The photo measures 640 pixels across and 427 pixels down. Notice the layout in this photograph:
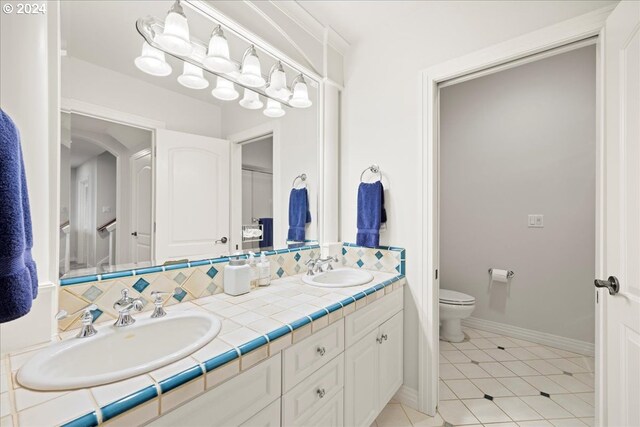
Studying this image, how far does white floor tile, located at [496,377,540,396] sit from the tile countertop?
142 cm

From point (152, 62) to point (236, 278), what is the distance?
0.98 m

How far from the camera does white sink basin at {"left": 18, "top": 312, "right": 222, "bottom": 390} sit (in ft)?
2.02

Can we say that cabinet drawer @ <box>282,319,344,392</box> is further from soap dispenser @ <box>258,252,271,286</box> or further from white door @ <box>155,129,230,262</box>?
white door @ <box>155,129,230,262</box>

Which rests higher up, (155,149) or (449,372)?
(155,149)

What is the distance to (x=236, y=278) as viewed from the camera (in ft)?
4.15

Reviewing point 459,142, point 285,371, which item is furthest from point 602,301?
point 459,142

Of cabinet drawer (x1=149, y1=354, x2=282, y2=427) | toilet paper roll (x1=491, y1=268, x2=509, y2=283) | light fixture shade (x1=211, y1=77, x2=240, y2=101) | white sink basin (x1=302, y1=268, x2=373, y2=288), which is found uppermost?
light fixture shade (x1=211, y1=77, x2=240, y2=101)

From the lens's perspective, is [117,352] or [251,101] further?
[251,101]

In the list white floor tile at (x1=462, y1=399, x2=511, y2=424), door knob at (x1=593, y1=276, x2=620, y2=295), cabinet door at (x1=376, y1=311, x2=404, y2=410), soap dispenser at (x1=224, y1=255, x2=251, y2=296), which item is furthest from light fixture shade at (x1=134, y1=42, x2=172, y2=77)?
white floor tile at (x1=462, y1=399, x2=511, y2=424)

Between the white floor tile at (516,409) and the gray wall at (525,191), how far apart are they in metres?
1.02

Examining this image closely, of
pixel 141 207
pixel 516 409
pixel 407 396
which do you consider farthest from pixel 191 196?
pixel 516 409

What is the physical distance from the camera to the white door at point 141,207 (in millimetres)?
1124

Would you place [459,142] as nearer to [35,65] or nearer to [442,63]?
[442,63]

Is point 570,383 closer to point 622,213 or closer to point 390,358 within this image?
point 390,358
